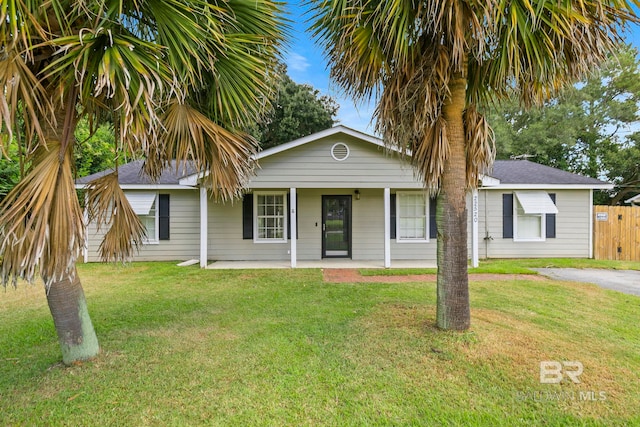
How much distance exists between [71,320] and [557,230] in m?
12.8

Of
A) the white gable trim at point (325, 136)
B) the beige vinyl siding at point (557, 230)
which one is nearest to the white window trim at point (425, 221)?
the beige vinyl siding at point (557, 230)

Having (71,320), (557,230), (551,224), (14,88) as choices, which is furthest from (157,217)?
(557,230)

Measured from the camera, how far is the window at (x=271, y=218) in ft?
33.7

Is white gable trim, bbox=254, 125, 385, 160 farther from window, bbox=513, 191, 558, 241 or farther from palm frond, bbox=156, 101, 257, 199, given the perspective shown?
window, bbox=513, 191, 558, 241

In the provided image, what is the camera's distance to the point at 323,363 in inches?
137

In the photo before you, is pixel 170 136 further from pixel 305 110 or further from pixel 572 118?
pixel 572 118

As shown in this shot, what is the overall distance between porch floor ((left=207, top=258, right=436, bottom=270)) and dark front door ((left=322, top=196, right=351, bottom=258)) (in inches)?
13.9

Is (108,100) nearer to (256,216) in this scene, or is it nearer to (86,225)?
(86,225)

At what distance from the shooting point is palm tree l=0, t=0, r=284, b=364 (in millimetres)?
2516

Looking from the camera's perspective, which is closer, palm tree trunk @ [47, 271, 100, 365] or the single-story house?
palm tree trunk @ [47, 271, 100, 365]

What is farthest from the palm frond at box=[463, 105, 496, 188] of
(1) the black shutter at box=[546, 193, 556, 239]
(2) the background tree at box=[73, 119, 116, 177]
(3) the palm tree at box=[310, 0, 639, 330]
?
(2) the background tree at box=[73, 119, 116, 177]

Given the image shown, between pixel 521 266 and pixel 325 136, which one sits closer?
pixel 325 136

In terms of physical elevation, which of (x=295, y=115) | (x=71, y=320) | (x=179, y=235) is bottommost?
(x=71, y=320)

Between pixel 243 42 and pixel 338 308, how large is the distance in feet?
13.6
